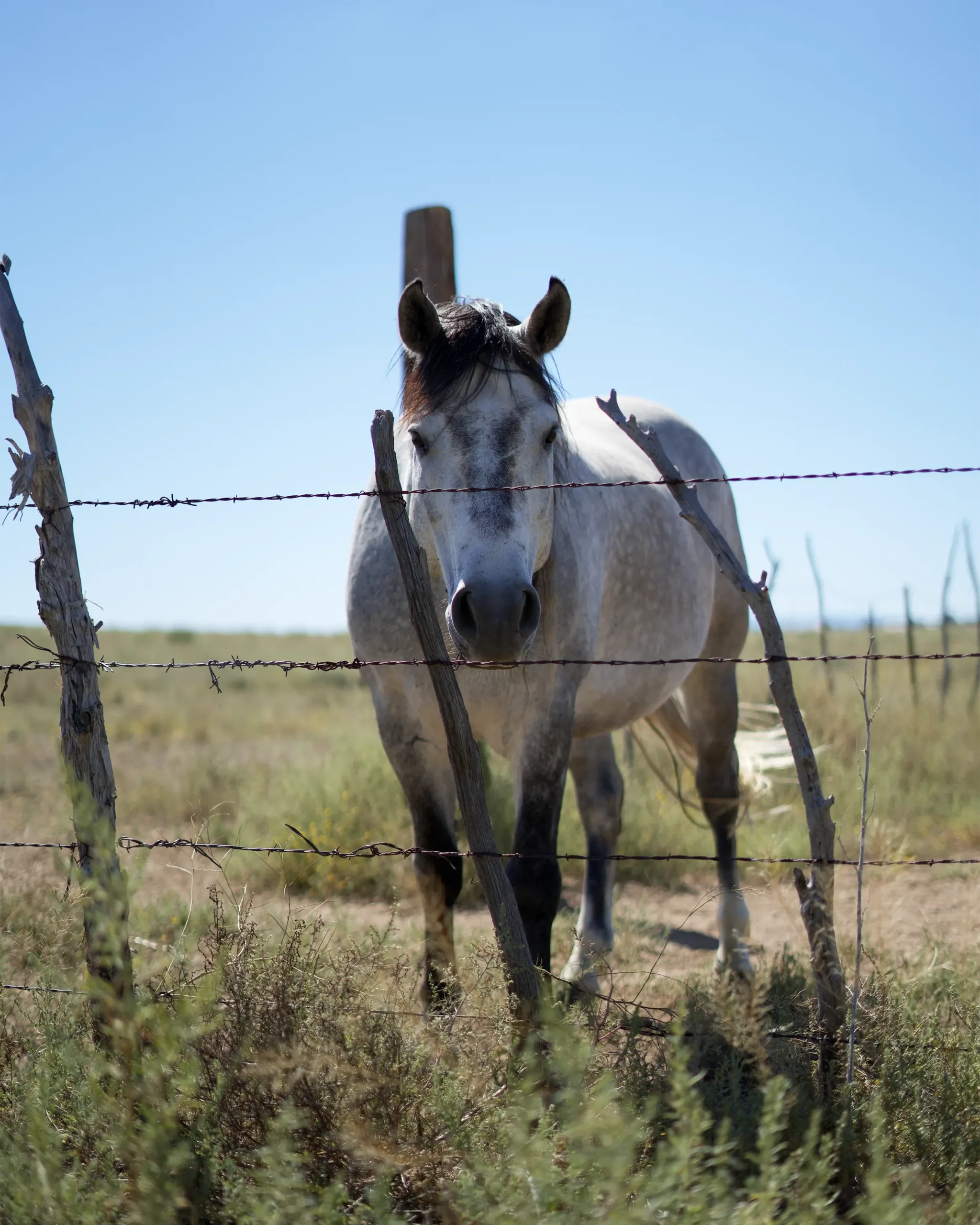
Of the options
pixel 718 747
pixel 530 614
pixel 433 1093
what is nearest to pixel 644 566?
pixel 718 747

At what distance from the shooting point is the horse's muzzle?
8.84ft

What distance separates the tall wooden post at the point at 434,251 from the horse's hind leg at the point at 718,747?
2.53 metres

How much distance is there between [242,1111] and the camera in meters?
2.12

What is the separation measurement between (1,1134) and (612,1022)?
68.1 inches

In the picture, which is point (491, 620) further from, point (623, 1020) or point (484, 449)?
point (623, 1020)

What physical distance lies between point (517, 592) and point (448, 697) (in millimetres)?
345

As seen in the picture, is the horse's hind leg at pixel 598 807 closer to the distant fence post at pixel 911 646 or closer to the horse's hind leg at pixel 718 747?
the horse's hind leg at pixel 718 747

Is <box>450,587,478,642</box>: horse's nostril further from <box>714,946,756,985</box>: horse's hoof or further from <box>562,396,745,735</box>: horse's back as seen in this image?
<box>714,946,756,985</box>: horse's hoof

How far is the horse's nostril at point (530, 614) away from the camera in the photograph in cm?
277

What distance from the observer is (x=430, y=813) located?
12.0 ft

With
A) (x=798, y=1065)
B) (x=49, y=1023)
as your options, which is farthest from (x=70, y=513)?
(x=798, y=1065)

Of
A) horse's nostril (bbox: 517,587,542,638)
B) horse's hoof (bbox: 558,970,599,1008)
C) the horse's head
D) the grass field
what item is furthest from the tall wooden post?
horse's hoof (bbox: 558,970,599,1008)

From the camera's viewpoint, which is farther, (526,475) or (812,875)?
(526,475)

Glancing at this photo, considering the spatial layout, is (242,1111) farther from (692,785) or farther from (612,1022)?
(692,785)
